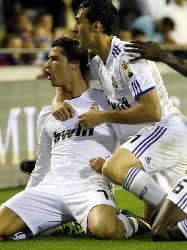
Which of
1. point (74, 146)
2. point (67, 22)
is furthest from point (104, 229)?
point (67, 22)

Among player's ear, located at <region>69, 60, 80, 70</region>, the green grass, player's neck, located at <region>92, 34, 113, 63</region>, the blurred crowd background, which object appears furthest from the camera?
the blurred crowd background

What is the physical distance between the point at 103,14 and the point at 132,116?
32.8 inches

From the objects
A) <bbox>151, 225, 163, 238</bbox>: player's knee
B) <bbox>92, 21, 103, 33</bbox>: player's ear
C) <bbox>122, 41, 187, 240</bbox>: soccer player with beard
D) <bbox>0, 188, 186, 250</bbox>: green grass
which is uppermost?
<bbox>92, 21, 103, 33</bbox>: player's ear

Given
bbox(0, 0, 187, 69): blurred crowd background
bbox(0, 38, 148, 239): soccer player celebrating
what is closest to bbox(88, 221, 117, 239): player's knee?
bbox(0, 38, 148, 239): soccer player celebrating

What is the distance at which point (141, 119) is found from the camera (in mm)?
6125

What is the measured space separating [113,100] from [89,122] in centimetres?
34

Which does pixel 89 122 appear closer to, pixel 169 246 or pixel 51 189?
pixel 51 189

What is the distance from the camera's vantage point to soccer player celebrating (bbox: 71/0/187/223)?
6.12 m

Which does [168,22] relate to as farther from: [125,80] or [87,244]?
[87,244]

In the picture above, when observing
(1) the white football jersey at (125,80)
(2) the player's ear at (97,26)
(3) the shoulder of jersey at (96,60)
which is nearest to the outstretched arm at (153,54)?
(1) the white football jersey at (125,80)

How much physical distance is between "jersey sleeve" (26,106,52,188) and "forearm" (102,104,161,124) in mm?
787

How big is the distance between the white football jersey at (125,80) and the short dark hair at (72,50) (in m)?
0.13

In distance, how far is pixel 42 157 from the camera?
6816 millimetres

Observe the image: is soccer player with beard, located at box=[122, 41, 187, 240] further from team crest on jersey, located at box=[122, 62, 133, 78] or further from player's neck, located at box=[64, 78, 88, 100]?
player's neck, located at box=[64, 78, 88, 100]
